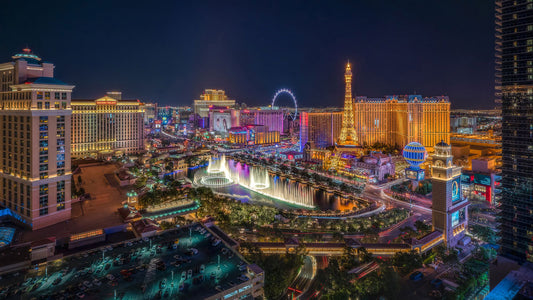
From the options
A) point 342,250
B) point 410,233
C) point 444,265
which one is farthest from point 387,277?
point 410,233

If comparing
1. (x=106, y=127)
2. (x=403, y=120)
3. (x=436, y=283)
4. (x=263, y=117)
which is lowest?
(x=436, y=283)

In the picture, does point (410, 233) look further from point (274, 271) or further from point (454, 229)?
point (274, 271)

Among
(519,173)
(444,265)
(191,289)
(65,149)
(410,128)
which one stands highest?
(410,128)

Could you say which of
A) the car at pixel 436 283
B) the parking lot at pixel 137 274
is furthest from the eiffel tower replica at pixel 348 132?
the parking lot at pixel 137 274

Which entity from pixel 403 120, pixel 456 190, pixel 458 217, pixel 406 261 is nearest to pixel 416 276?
pixel 406 261

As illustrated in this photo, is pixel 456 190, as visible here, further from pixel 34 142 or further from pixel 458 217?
pixel 34 142

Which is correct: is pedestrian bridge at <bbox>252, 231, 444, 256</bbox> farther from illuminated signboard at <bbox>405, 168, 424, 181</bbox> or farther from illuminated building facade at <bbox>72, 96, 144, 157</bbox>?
illuminated building facade at <bbox>72, 96, 144, 157</bbox>

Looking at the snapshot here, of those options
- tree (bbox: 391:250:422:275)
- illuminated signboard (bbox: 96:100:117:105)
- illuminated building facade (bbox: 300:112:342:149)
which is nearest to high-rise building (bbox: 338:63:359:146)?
illuminated building facade (bbox: 300:112:342:149)
